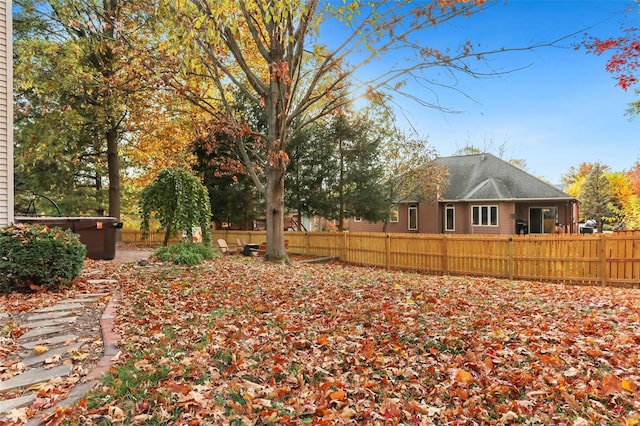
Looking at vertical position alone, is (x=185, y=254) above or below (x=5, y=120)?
below

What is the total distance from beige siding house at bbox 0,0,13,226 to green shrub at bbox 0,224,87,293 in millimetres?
935

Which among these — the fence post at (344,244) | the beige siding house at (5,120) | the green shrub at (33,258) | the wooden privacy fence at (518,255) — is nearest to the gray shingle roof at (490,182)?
the fence post at (344,244)

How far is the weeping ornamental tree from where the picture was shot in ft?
37.2

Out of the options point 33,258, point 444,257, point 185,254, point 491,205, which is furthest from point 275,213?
point 491,205

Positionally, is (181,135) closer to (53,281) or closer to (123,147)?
(123,147)

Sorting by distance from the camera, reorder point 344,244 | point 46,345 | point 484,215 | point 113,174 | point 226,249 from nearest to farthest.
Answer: point 46,345 → point 344,244 → point 226,249 → point 113,174 → point 484,215

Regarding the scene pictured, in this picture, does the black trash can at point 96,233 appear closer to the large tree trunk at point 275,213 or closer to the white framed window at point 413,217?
the large tree trunk at point 275,213

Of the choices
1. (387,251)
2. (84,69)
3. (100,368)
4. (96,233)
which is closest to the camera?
(100,368)

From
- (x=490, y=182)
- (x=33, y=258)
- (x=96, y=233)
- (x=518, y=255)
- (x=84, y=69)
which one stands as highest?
(x=84, y=69)

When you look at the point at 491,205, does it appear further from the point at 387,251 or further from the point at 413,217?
the point at 387,251

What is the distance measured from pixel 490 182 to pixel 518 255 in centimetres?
1391

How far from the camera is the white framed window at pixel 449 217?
2370cm

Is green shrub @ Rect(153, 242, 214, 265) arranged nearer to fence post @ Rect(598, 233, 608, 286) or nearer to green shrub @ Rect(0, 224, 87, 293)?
green shrub @ Rect(0, 224, 87, 293)

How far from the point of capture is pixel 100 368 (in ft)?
10.2
